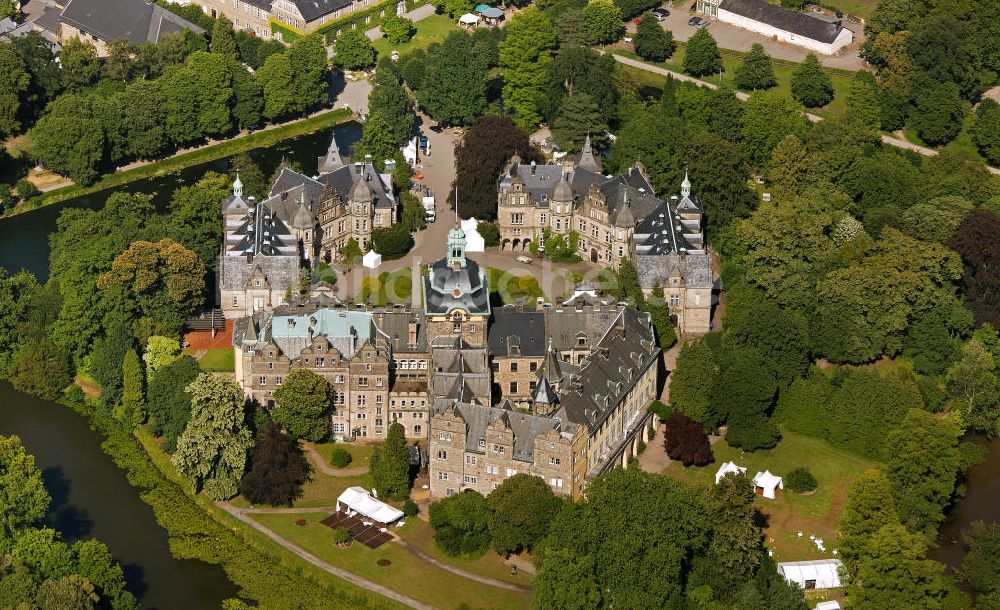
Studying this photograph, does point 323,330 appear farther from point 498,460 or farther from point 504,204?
point 504,204

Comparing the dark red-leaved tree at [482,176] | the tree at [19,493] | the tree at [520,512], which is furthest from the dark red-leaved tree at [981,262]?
the tree at [19,493]

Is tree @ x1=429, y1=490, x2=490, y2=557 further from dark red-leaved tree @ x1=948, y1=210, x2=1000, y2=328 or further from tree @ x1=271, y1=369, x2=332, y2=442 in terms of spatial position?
dark red-leaved tree @ x1=948, y1=210, x2=1000, y2=328

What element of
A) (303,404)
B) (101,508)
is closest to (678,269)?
(303,404)

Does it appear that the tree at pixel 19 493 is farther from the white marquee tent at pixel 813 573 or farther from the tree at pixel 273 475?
the white marquee tent at pixel 813 573

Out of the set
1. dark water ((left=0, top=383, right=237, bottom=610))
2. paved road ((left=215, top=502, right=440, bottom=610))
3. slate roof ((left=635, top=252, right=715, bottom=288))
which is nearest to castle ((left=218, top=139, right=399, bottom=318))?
dark water ((left=0, top=383, right=237, bottom=610))

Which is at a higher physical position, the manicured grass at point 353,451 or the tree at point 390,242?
the tree at point 390,242

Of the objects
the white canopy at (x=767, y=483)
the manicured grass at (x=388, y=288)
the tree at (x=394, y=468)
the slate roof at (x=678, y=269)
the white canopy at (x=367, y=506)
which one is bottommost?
the white canopy at (x=767, y=483)

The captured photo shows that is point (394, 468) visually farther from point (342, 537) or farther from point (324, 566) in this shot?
point (324, 566)
